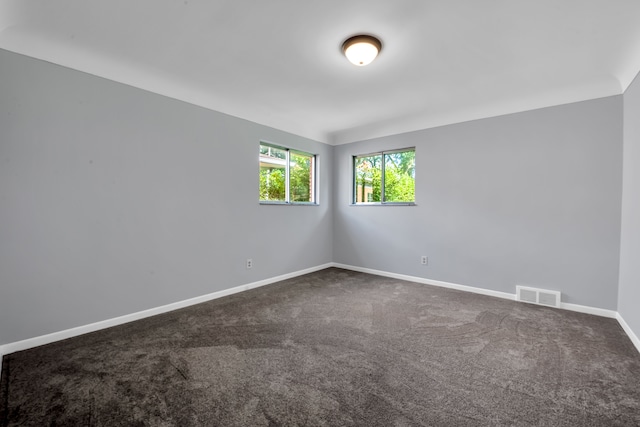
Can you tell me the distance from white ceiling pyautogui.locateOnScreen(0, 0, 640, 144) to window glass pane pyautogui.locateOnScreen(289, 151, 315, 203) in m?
1.25

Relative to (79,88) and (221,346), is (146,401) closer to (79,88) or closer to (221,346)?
(221,346)

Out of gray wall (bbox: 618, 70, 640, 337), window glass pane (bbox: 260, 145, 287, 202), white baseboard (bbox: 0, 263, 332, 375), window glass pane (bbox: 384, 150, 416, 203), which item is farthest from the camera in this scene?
window glass pane (bbox: 384, 150, 416, 203)

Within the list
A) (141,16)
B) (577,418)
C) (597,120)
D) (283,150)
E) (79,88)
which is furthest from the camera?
(283,150)

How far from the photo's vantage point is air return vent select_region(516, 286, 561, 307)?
322 cm

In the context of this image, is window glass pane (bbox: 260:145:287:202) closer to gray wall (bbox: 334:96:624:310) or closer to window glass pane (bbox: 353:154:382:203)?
window glass pane (bbox: 353:154:382:203)

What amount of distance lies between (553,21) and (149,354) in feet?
12.8

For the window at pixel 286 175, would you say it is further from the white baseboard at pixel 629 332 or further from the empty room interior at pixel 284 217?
the white baseboard at pixel 629 332

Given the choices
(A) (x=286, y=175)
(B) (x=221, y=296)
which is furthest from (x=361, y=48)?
(B) (x=221, y=296)

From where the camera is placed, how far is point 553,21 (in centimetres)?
203

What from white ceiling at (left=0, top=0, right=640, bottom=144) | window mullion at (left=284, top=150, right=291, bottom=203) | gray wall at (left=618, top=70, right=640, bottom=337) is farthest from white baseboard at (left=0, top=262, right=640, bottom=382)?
white ceiling at (left=0, top=0, right=640, bottom=144)

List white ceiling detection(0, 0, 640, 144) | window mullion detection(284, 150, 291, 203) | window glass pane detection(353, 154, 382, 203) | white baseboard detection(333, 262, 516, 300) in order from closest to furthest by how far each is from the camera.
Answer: white ceiling detection(0, 0, 640, 144), white baseboard detection(333, 262, 516, 300), window mullion detection(284, 150, 291, 203), window glass pane detection(353, 154, 382, 203)

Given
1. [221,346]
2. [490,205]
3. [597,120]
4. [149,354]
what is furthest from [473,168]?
[149,354]

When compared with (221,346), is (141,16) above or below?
above

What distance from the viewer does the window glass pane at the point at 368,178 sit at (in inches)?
190
